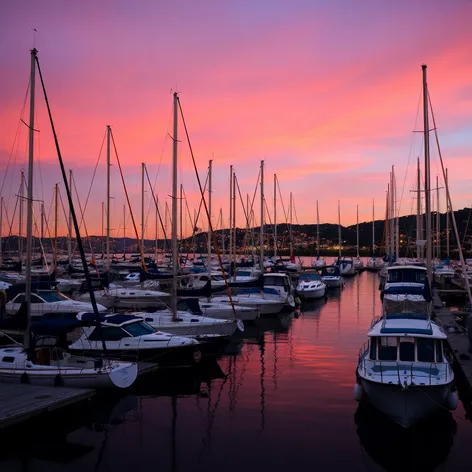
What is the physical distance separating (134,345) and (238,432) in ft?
23.3

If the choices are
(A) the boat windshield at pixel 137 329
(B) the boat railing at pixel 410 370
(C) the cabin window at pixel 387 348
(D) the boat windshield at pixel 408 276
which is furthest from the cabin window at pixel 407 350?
(D) the boat windshield at pixel 408 276

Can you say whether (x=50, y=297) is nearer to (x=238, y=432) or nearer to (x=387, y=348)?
(x=238, y=432)

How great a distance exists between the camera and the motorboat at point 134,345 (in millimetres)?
19906

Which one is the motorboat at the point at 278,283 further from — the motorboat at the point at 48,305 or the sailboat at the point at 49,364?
the sailboat at the point at 49,364

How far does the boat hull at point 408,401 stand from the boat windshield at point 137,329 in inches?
383

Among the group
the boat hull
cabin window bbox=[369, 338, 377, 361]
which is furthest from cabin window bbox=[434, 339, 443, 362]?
cabin window bbox=[369, 338, 377, 361]

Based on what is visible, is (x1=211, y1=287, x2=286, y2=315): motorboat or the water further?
(x1=211, y1=287, x2=286, y2=315): motorboat

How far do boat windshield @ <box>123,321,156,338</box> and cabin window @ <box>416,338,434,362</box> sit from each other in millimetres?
10158

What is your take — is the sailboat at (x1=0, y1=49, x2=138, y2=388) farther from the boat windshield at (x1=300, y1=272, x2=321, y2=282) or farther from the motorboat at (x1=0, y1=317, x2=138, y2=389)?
the boat windshield at (x1=300, y1=272, x2=321, y2=282)

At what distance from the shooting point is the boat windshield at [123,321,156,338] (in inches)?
803

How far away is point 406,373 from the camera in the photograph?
559 inches

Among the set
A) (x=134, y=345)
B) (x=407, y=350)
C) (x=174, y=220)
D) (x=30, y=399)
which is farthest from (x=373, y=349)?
(x=174, y=220)

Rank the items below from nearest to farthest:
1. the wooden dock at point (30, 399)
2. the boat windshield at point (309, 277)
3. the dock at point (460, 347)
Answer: the wooden dock at point (30, 399) → the dock at point (460, 347) → the boat windshield at point (309, 277)

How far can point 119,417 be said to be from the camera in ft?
50.3
